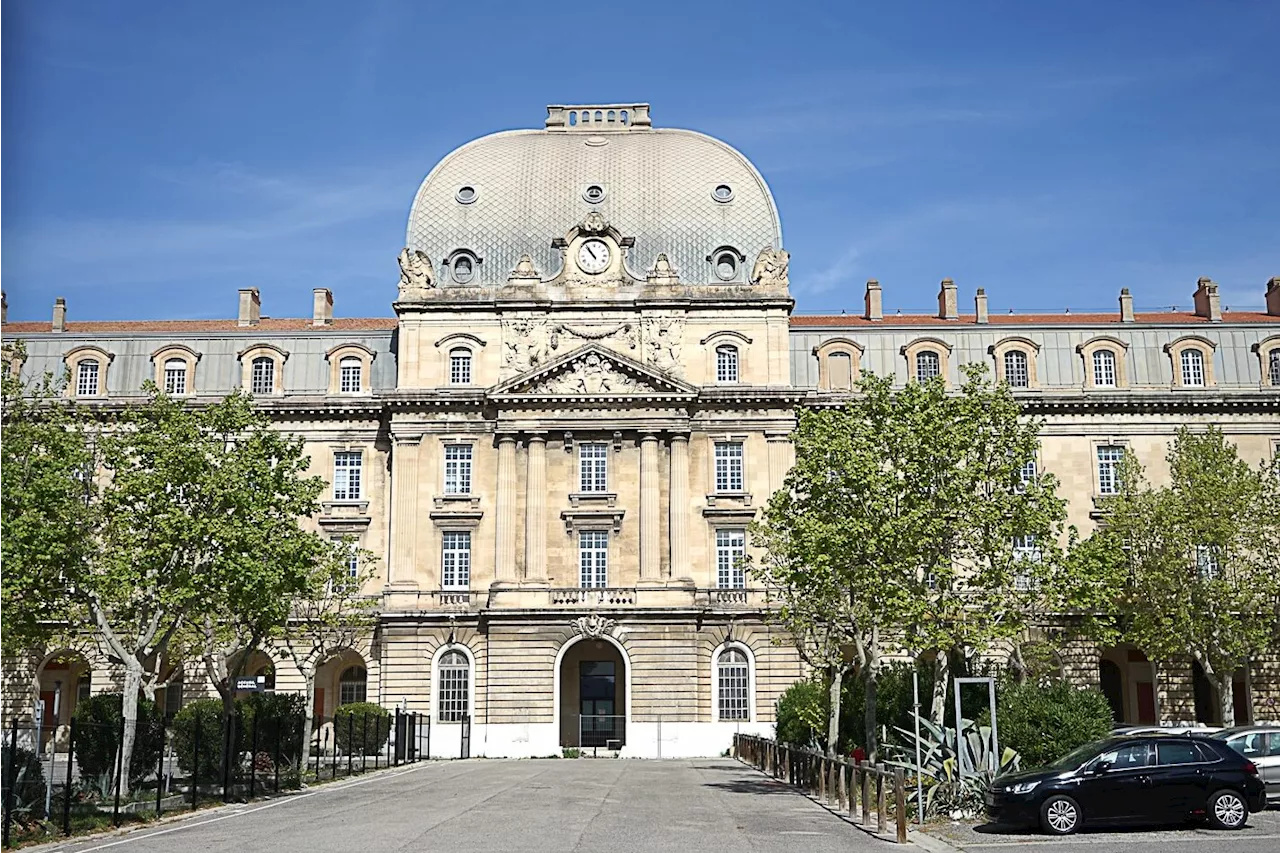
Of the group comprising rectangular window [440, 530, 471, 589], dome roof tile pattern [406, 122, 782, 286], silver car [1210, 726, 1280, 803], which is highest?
dome roof tile pattern [406, 122, 782, 286]

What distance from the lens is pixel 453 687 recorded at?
2448 inches

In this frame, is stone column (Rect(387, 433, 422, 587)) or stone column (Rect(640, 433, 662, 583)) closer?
stone column (Rect(640, 433, 662, 583))

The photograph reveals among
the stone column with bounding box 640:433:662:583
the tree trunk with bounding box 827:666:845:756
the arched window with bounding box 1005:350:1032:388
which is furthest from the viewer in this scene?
the arched window with bounding box 1005:350:1032:388

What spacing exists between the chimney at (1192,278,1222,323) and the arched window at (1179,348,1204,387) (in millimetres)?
2613

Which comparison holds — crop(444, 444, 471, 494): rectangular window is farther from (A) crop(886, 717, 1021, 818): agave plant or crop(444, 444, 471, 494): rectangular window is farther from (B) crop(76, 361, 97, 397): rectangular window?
(A) crop(886, 717, 1021, 818): agave plant

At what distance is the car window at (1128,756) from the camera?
27.5 m

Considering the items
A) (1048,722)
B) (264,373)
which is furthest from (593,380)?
(1048,722)

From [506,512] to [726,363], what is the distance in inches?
468

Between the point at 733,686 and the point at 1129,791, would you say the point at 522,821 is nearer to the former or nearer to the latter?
the point at 1129,791

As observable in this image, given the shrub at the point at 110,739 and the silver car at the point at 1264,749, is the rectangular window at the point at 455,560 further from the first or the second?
the silver car at the point at 1264,749

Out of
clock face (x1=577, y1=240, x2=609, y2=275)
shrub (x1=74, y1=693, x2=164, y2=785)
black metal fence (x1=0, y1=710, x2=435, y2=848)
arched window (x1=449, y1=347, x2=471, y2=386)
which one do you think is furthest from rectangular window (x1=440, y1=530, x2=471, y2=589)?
shrub (x1=74, y1=693, x2=164, y2=785)

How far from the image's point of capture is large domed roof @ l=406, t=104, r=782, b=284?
6662cm

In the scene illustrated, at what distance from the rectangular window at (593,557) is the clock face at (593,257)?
467 inches

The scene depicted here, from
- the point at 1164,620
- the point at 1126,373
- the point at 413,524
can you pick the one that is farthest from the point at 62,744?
the point at 1126,373
